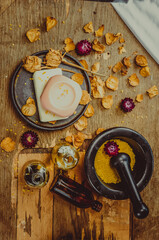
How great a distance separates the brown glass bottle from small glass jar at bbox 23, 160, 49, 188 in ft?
0.13

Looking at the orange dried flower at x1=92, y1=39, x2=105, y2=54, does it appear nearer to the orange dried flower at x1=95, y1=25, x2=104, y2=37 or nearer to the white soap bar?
the orange dried flower at x1=95, y1=25, x2=104, y2=37

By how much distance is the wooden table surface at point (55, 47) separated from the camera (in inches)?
34.9

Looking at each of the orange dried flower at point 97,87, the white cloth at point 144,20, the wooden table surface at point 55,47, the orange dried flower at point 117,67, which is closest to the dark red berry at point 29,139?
the wooden table surface at point 55,47

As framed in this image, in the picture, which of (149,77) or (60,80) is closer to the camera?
(60,80)

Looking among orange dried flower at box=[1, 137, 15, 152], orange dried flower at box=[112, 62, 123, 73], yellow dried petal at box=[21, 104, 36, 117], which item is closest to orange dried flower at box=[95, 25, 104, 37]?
orange dried flower at box=[112, 62, 123, 73]

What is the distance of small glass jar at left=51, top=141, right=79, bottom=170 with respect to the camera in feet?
2.80

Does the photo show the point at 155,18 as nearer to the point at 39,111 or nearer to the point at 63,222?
the point at 39,111

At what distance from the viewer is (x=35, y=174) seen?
84 cm

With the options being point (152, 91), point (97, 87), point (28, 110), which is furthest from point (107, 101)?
point (28, 110)

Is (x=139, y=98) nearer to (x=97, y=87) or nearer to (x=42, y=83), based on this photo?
(x=97, y=87)

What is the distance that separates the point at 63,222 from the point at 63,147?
27cm

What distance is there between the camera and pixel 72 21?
905mm

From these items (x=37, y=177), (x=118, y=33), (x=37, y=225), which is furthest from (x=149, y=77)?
(x=37, y=225)

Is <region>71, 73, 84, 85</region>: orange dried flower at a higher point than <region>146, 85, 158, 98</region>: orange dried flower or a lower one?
higher
